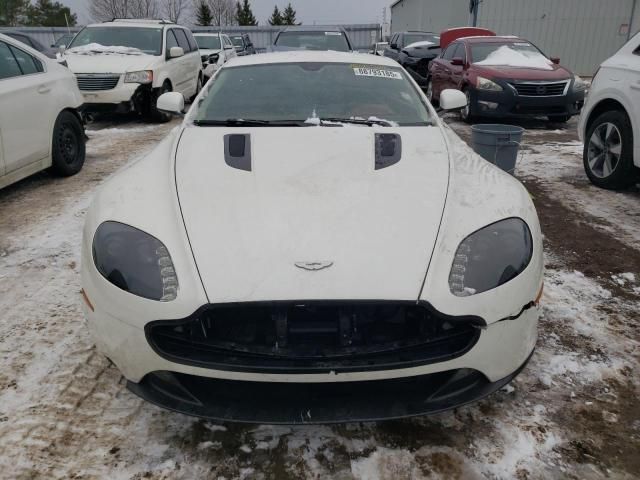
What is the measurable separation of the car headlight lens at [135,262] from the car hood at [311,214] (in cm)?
12

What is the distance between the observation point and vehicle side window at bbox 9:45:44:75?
199 inches

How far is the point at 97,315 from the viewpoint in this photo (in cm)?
193

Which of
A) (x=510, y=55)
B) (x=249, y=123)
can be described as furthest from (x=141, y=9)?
(x=249, y=123)

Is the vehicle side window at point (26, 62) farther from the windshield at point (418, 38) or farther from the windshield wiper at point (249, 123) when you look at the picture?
the windshield at point (418, 38)

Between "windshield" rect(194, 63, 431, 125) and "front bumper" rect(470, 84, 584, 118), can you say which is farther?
"front bumper" rect(470, 84, 584, 118)

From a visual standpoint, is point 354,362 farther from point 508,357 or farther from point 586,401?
point 586,401

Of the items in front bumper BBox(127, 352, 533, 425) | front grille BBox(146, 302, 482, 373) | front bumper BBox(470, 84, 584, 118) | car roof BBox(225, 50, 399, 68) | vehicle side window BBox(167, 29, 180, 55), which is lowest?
front bumper BBox(127, 352, 533, 425)

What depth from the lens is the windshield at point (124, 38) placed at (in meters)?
9.23

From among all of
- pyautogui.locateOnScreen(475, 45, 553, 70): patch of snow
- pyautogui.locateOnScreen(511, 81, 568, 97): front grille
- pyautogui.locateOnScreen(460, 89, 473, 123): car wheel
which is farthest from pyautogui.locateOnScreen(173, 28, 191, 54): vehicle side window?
pyautogui.locateOnScreen(511, 81, 568, 97): front grille

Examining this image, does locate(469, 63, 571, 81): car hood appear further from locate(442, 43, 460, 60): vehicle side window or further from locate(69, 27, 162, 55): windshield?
locate(69, 27, 162, 55): windshield

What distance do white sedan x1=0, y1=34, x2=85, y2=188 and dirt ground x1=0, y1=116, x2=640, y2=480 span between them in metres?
1.89

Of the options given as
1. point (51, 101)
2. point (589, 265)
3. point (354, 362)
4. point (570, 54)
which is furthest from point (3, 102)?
point (570, 54)

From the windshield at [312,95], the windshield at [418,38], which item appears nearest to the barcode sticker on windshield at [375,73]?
the windshield at [312,95]

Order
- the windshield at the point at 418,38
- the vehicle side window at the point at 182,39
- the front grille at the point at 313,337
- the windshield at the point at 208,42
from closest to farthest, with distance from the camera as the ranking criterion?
the front grille at the point at 313,337 → the vehicle side window at the point at 182,39 → the windshield at the point at 208,42 → the windshield at the point at 418,38
